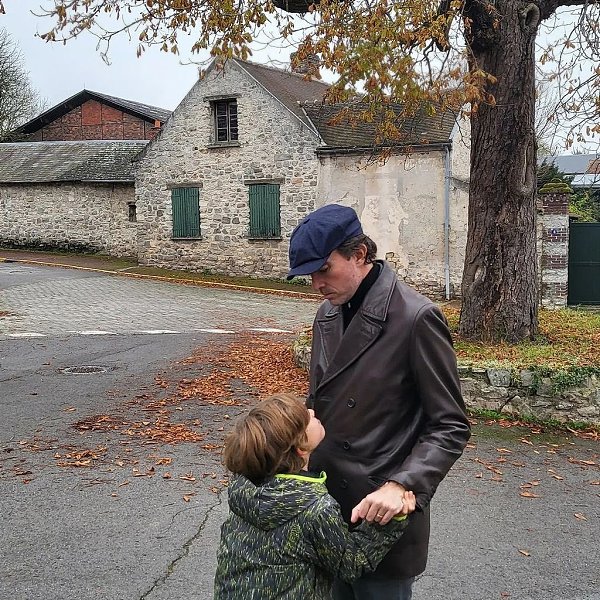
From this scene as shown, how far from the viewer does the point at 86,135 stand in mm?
37656

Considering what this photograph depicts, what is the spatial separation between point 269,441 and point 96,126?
38.0m

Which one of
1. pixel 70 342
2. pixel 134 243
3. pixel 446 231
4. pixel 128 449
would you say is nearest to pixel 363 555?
pixel 128 449

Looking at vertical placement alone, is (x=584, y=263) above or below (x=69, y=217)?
below

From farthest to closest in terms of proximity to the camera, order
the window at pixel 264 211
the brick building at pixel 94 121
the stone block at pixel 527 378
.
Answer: the brick building at pixel 94 121
the window at pixel 264 211
the stone block at pixel 527 378

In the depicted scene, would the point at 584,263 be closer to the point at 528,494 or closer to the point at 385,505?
the point at 528,494

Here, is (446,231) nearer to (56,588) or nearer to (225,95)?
(225,95)

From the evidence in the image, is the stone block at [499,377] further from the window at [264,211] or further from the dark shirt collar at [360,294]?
the window at [264,211]

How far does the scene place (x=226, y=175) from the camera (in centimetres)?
2245

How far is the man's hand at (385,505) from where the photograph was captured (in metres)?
2.20

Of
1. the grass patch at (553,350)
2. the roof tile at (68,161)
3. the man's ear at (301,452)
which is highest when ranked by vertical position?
the roof tile at (68,161)

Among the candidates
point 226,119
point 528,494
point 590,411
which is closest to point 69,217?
point 226,119

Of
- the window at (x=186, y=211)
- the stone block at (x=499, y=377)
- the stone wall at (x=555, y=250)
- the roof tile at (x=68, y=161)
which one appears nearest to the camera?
the stone block at (x=499, y=377)

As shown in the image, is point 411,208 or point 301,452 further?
point 411,208

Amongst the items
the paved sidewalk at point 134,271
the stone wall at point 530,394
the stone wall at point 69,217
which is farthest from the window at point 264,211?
the stone wall at point 530,394
